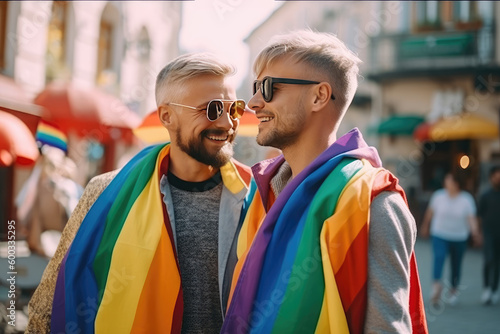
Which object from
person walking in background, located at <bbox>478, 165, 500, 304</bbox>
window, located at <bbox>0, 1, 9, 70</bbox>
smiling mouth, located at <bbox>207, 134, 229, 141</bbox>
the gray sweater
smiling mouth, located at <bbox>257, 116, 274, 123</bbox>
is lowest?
person walking in background, located at <bbox>478, 165, 500, 304</bbox>

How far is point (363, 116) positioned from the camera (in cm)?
1933

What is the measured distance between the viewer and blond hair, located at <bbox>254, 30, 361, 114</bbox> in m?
2.12

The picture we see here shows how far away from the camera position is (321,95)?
2119 mm

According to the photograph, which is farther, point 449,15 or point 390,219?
point 449,15

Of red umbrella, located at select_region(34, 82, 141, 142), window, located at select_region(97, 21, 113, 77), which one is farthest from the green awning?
red umbrella, located at select_region(34, 82, 141, 142)

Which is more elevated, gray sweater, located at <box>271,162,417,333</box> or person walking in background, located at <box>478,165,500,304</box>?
gray sweater, located at <box>271,162,417,333</box>

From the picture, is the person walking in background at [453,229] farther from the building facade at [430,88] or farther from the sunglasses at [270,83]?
the building facade at [430,88]

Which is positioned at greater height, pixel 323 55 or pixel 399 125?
pixel 399 125

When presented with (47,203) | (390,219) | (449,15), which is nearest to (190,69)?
(390,219)

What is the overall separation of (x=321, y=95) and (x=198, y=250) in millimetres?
897

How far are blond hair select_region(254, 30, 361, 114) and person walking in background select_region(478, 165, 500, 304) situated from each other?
20.3 ft

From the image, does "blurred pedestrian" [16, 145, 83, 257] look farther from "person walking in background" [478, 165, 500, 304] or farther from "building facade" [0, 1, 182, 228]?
"person walking in background" [478, 165, 500, 304]

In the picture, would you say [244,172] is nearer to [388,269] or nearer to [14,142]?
[388,269]

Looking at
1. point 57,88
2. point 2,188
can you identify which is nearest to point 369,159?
point 57,88
